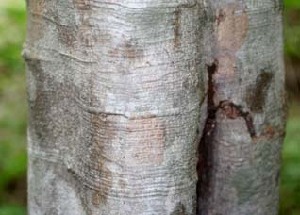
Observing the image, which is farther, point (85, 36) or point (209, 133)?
point (209, 133)

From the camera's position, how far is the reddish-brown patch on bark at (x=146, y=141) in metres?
1.54

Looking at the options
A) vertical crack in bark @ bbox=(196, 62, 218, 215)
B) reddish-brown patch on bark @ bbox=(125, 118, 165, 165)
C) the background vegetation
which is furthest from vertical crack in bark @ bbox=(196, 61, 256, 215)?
the background vegetation

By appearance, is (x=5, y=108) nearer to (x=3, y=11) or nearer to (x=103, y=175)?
(x=3, y=11)

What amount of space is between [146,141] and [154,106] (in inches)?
2.4

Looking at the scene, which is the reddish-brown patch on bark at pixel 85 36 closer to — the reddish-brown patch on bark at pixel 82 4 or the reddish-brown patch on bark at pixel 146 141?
the reddish-brown patch on bark at pixel 82 4

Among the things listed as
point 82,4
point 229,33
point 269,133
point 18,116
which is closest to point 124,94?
point 82,4

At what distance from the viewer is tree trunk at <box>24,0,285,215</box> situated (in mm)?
1513

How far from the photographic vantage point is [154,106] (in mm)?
1533

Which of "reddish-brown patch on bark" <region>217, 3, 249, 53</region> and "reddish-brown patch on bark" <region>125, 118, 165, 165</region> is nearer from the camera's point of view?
"reddish-brown patch on bark" <region>125, 118, 165, 165</region>

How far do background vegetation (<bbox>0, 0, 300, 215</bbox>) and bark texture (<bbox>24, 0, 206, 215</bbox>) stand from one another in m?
1.55

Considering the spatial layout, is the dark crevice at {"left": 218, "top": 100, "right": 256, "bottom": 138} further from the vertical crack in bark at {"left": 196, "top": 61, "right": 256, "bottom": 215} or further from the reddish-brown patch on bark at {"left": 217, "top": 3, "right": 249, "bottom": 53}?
the reddish-brown patch on bark at {"left": 217, "top": 3, "right": 249, "bottom": 53}

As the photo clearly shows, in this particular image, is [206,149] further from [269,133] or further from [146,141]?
[146,141]

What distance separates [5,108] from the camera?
423cm

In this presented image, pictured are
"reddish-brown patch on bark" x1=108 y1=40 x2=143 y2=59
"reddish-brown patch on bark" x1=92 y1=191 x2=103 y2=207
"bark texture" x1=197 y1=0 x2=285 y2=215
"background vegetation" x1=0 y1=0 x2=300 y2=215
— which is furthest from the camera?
"background vegetation" x1=0 y1=0 x2=300 y2=215
